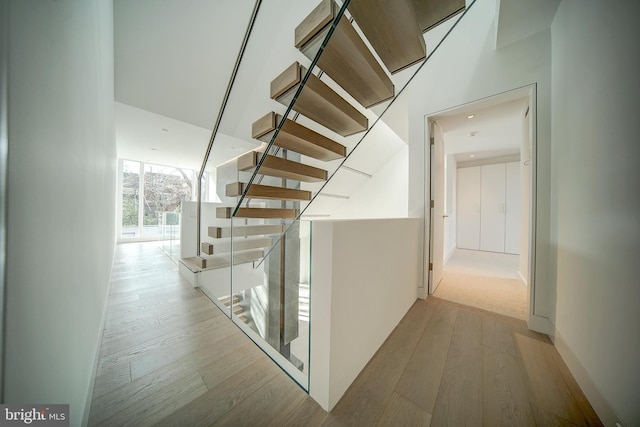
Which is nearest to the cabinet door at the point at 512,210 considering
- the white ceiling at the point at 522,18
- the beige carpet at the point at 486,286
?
the beige carpet at the point at 486,286

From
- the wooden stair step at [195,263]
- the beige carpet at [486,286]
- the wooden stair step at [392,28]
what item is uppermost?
the wooden stair step at [392,28]

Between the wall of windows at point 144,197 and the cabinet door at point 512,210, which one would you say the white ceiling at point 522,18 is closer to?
the cabinet door at point 512,210

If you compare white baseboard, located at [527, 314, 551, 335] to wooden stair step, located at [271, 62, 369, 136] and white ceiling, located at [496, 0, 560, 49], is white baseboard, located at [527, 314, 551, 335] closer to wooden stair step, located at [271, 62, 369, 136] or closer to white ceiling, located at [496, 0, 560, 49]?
wooden stair step, located at [271, 62, 369, 136]

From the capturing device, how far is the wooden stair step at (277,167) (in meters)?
1.41

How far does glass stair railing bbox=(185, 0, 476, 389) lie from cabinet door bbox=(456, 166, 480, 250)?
154 inches

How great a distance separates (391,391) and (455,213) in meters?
5.45

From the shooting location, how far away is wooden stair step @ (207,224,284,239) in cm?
187

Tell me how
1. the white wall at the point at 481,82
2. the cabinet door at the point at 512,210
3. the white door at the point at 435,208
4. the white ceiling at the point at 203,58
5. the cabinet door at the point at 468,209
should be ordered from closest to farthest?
1. the white wall at the point at 481,82
2. the white ceiling at the point at 203,58
3. the white door at the point at 435,208
4. the cabinet door at the point at 512,210
5. the cabinet door at the point at 468,209

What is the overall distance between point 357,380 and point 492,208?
223 inches

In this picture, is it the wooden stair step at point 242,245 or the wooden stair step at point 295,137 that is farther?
the wooden stair step at point 242,245

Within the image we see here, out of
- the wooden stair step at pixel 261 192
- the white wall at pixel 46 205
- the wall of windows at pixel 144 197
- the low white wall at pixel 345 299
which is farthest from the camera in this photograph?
the wall of windows at pixel 144 197

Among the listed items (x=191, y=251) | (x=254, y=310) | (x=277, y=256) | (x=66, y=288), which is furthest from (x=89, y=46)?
(x=191, y=251)

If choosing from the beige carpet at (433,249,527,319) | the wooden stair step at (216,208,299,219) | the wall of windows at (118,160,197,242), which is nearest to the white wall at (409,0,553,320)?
the beige carpet at (433,249,527,319)

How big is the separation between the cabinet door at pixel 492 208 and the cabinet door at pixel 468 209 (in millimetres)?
102
